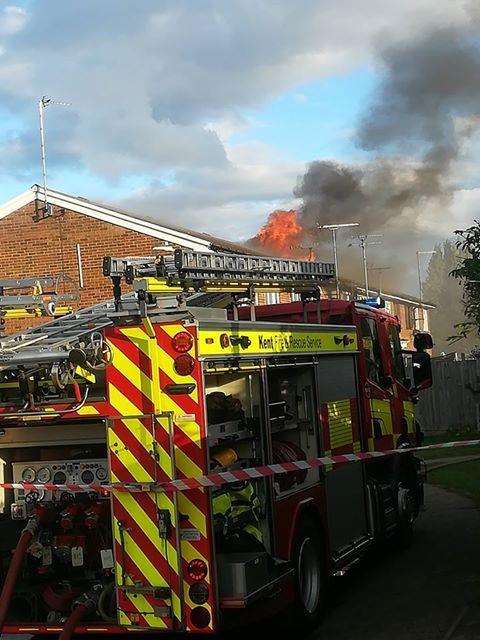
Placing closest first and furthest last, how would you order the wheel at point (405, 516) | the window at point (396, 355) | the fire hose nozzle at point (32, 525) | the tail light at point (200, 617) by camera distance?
the tail light at point (200, 617) → the fire hose nozzle at point (32, 525) → the wheel at point (405, 516) → the window at point (396, 355)

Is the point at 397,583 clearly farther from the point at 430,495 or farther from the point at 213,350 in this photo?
the point at 430,495

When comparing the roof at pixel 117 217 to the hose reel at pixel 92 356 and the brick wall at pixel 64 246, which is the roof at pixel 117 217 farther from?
the hose reel at pixel 92 356

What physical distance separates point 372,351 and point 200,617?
14.8ft

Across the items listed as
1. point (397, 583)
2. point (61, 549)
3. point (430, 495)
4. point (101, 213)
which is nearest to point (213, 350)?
point (61, 549)

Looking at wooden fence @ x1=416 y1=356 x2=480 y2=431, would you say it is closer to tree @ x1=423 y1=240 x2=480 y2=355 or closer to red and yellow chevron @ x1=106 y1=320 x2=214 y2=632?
red and yellow chevron @ x1=106 y1=320 x2=214 y2=632

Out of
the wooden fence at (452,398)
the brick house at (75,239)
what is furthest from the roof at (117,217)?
the wooden fence at (452,398)

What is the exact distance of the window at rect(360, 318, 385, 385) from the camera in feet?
31.6

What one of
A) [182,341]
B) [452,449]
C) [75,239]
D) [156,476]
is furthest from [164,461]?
[75,239]

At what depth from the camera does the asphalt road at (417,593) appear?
7.25m

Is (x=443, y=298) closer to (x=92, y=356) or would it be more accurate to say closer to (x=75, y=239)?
(x=75, y=239)

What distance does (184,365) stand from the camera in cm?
609

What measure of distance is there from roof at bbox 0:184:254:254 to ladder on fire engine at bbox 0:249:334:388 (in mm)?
12898

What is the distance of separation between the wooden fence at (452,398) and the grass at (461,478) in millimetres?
6469

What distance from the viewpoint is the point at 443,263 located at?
15762 cm
